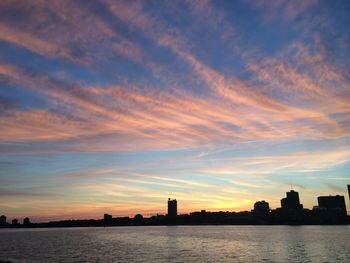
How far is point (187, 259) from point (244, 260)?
654 inches

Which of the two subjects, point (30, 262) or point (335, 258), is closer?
point (30, 262)

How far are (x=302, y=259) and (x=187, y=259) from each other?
113 ft

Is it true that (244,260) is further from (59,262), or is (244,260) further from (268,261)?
(59,262)

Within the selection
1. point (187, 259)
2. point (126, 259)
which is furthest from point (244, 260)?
point (126, 259)

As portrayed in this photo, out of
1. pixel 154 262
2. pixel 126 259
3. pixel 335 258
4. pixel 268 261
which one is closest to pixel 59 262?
pixel 126 259

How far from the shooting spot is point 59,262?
98.1 meters

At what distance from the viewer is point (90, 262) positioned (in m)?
95.8

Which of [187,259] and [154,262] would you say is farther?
[187,259]

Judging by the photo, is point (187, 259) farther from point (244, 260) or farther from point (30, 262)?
point (30, 262)

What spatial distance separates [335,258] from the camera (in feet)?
342

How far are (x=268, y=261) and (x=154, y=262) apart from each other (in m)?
32.6

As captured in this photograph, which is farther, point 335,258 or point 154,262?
point 335,258

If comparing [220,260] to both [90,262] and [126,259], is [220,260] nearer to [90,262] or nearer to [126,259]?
[126,259]

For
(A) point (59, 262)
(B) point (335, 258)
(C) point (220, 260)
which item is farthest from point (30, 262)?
(B) point (335, 258)
